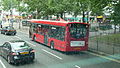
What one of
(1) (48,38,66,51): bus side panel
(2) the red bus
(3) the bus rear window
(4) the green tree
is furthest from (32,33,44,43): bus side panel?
(4) the green tree

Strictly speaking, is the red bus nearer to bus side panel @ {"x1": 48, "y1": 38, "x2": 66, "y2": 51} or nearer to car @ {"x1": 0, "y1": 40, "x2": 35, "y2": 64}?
bus side panel @ {"x1": 48, "y1": 38, "x2": 66, "y2": 51}

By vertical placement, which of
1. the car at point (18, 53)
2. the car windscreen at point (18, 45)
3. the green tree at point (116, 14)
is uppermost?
the green tree at point (116, 14)

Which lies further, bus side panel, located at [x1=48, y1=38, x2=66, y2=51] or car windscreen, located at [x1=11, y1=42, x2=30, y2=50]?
bus side panel, located at [x1=48, y1=38, x2=66, y2=51]

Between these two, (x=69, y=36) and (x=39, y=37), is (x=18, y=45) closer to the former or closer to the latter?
(x=69, y=36)

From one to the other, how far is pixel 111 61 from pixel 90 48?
206 inches

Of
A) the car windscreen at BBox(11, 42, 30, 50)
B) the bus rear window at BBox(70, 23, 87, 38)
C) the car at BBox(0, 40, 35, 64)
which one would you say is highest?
the bus rear window at BBox(70, 23, 87, 38)

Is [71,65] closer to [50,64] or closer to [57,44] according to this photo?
[50,64]

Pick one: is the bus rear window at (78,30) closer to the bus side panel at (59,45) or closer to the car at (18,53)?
the bus side panel at (59,45)

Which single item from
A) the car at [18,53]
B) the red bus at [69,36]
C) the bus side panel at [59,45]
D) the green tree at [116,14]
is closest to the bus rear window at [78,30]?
the red bus at [69,36]

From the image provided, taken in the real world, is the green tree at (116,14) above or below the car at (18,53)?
above

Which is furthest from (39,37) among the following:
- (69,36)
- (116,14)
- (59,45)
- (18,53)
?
(18,53)

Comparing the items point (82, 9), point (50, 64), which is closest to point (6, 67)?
point (50, 64)

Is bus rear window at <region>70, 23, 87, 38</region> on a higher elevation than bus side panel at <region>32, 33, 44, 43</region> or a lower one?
higher

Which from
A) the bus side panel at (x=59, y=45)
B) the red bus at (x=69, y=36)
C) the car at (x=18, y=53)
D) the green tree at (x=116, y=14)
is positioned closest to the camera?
the car at (x=18, y=53)
